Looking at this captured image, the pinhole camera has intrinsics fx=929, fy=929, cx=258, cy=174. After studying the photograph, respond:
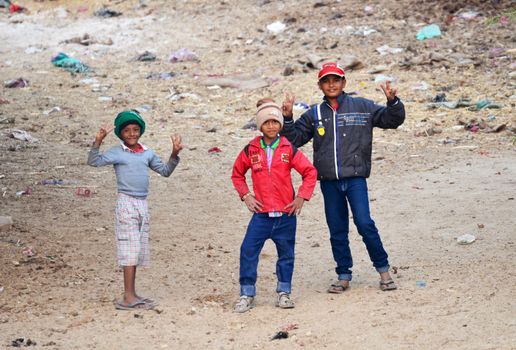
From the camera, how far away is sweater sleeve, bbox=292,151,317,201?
6.14 m

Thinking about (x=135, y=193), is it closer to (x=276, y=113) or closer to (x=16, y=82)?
(x=276, y=113)

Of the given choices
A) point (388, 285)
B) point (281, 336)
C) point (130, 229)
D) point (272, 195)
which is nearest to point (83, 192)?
point (130, 229)

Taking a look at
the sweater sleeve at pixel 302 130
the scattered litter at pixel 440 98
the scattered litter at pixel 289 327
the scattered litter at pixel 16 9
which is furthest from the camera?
the scattered litter at pixel 16 9

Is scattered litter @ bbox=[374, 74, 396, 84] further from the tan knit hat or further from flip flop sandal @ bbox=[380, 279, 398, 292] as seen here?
the tan knit hat

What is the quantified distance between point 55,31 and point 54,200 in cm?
1155

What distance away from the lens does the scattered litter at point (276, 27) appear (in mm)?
17844

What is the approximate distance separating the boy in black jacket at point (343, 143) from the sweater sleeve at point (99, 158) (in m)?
1.18

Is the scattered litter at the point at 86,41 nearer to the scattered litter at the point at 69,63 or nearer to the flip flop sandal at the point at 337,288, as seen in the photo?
the scattered litter at the point at 69,63

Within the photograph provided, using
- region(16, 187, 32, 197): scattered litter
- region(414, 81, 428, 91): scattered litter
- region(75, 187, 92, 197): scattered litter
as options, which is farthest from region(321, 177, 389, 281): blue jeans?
region(414, 81, 428, 91): scattered litter

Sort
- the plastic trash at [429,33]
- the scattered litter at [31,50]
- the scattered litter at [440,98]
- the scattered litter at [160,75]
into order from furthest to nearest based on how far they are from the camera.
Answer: the scattered litter at [31,50]
the scattered litter at [160,75]
the plastic trash at [429,33]
the scattered litter at [440,98]

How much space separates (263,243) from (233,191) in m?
3.87

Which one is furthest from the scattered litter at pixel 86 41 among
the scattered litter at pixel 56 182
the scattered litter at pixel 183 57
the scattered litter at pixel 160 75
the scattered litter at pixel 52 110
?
the scattered litter at pixel 56 182

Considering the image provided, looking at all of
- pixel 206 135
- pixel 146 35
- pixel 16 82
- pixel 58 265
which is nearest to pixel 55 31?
pixel 146 35

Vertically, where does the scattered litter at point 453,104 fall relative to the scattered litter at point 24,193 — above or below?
above
